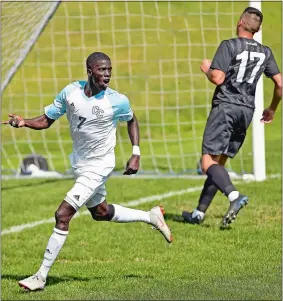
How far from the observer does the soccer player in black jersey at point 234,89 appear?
34.8 feet

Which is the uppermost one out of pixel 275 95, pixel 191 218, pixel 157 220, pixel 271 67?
pixel 271 67

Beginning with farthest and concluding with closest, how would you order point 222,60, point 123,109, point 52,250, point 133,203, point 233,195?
point 133,203 → point 222,60 → point 233,195 → point 123,109 → point 52,250

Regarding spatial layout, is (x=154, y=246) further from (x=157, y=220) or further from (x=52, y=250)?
(x=52, y=250)

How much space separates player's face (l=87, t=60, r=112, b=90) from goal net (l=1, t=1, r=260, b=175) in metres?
5.78

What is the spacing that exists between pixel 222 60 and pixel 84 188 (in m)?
2.80

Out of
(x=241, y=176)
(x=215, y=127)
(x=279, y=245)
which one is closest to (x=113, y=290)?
(x=279, y=245)

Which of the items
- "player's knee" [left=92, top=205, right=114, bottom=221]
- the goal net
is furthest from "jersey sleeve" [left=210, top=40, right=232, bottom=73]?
the goal net

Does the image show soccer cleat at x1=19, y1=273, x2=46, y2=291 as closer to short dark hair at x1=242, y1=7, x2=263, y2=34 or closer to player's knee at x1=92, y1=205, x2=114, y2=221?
player's knee at x1=92, y1=205, x2=114, y2=221

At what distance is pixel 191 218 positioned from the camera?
1134cm

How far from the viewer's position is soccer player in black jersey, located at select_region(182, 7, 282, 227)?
34.8 feet

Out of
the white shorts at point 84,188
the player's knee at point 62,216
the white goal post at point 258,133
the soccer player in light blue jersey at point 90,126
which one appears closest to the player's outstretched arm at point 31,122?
the soccer player in light blue jersey at point 90,126

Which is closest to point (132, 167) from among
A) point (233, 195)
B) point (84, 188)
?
point (84, 188)

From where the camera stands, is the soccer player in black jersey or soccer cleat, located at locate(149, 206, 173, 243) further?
the soccer player in black jersey

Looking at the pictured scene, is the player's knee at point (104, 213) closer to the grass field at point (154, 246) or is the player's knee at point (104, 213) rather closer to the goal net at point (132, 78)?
the grass field at point (154, 246)
